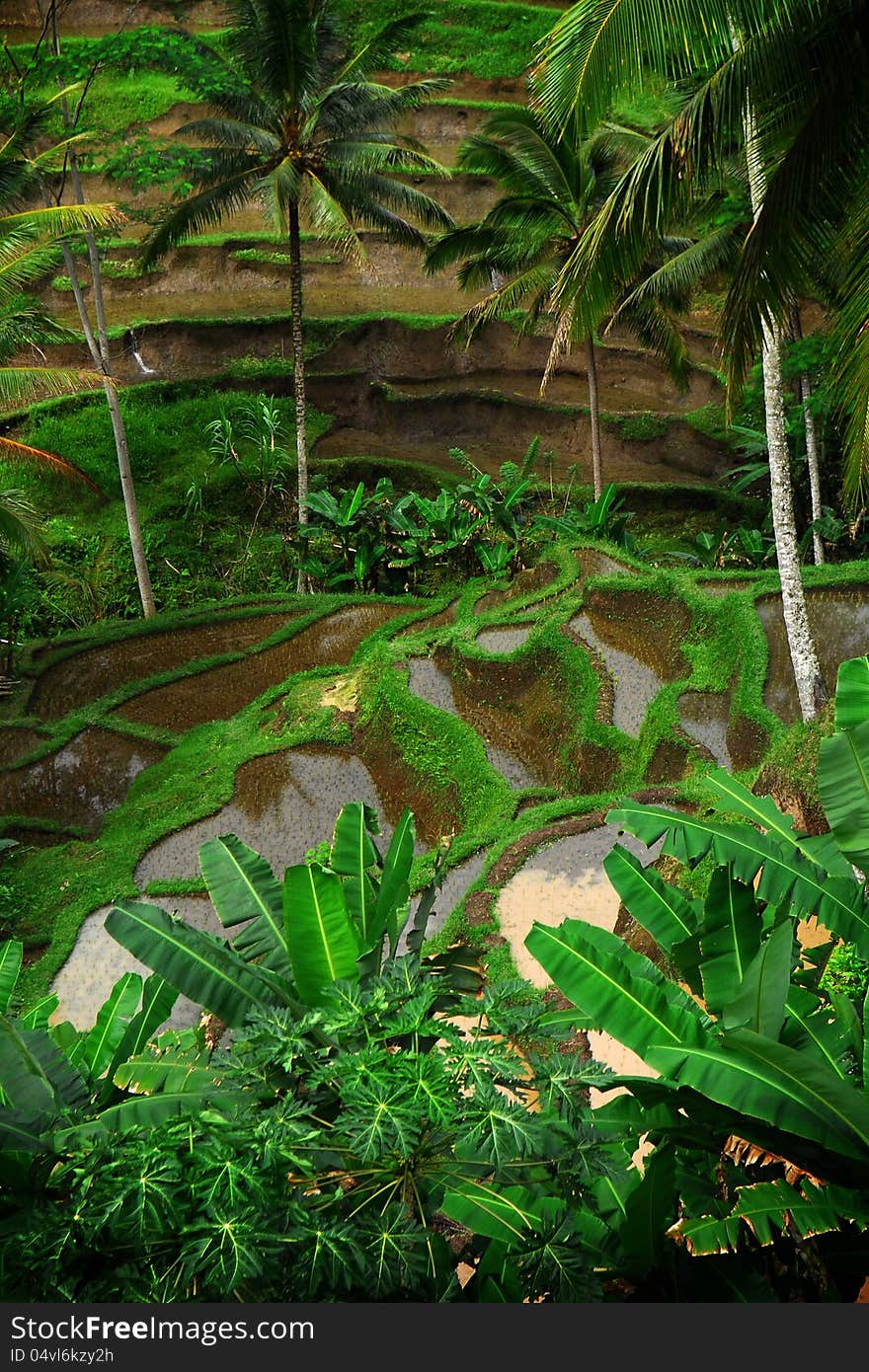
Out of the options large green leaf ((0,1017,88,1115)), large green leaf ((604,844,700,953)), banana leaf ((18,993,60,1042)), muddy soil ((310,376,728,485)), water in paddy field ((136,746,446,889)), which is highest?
muddy soil ((310,376,728,485))

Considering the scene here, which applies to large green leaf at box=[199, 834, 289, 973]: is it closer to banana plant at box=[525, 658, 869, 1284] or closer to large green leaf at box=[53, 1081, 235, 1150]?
large green leaf at box=[53, 1081, 235, 1150]

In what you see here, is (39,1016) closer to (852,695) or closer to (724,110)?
(852,695)

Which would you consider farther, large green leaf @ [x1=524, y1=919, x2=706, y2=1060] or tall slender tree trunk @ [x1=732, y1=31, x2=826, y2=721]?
tall slender tree trunk @ [x1=732, y1=31, x2=826, y2=721]

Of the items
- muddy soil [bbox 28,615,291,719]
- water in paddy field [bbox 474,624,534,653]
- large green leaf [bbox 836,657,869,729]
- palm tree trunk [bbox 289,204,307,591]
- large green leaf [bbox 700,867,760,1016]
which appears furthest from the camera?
palm tree trunk [bbox 289,204,307,591]

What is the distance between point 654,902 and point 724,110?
4927 millimetres

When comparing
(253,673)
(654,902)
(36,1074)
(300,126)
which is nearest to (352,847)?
(654,902)

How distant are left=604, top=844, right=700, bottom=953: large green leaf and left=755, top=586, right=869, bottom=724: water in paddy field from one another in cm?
678

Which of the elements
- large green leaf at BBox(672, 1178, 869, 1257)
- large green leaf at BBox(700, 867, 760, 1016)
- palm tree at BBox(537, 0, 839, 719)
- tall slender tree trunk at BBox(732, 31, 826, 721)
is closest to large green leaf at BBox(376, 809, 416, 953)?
large green leaf at BBox(700, 867, 760, 1016)

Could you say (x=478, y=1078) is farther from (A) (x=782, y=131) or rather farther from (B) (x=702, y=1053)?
(A) (x=782, y=131)

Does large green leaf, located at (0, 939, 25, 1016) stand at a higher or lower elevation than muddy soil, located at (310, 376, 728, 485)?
lower

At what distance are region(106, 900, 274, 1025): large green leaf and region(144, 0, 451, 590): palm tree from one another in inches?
520

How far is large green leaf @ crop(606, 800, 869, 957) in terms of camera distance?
3438mm

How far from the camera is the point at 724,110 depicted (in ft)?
21.7

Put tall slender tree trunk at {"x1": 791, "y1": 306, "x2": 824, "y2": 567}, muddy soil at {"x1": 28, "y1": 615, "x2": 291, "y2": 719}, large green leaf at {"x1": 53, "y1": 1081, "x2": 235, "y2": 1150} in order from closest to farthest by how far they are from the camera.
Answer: large green leaf at {"x1": 53, "y1": 1081, "x2": 235, "y2": 1150} < muddy soil at {"x1": 28, "y1": 615, "x2": 291, "y2": 719} < tall slender tree trunk at {"x1": 791, "y1": 306, "x2": 824, "y2": 567}
